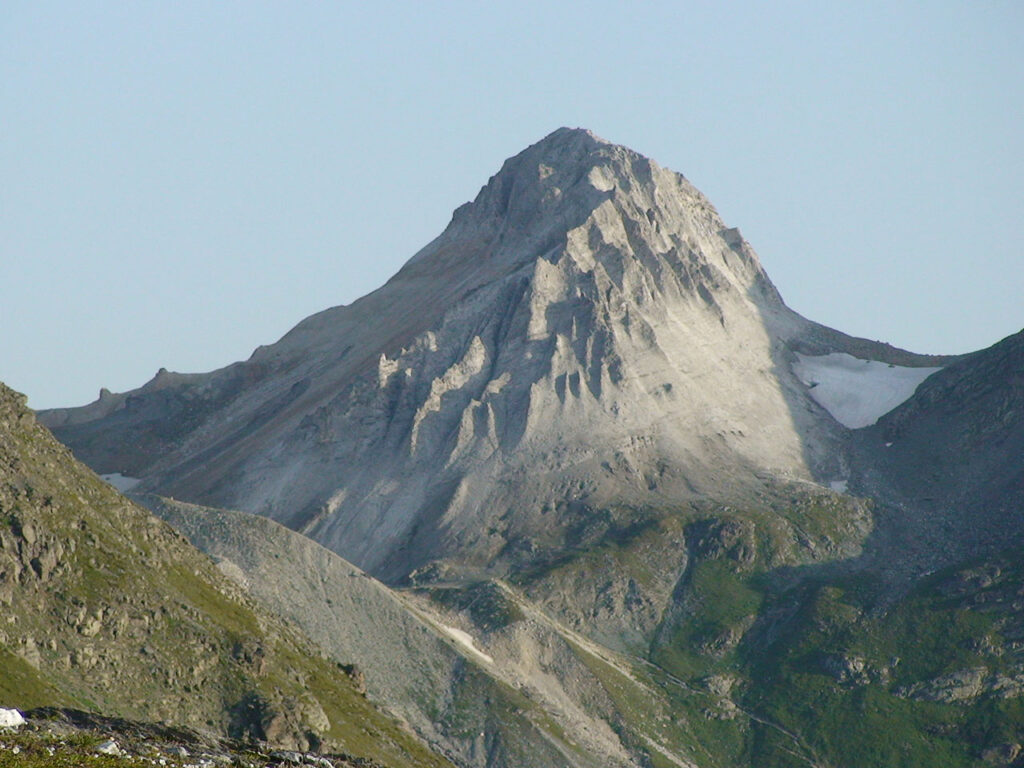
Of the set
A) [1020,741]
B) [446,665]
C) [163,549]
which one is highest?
[163,549]

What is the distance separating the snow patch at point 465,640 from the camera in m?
185

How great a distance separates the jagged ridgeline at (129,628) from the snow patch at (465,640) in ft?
198

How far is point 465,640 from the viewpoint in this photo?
188m

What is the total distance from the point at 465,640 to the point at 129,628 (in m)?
83.2

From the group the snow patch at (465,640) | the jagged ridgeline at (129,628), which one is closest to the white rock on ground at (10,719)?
the jagged ridgeline at (129,628)

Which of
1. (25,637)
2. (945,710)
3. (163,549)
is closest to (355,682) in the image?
(163,549)

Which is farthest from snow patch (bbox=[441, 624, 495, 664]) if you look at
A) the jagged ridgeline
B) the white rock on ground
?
the white rock on ground

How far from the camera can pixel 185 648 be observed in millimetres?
110250

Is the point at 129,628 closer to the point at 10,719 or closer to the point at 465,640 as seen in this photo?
the point at 10,719

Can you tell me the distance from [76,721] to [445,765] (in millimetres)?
48871

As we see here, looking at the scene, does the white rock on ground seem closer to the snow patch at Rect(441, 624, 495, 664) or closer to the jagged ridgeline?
the jagged ridgeline

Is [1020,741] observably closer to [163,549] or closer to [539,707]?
[539,707]

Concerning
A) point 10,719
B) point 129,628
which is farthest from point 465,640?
point 10,719

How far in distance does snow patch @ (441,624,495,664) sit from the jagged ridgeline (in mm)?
60332
